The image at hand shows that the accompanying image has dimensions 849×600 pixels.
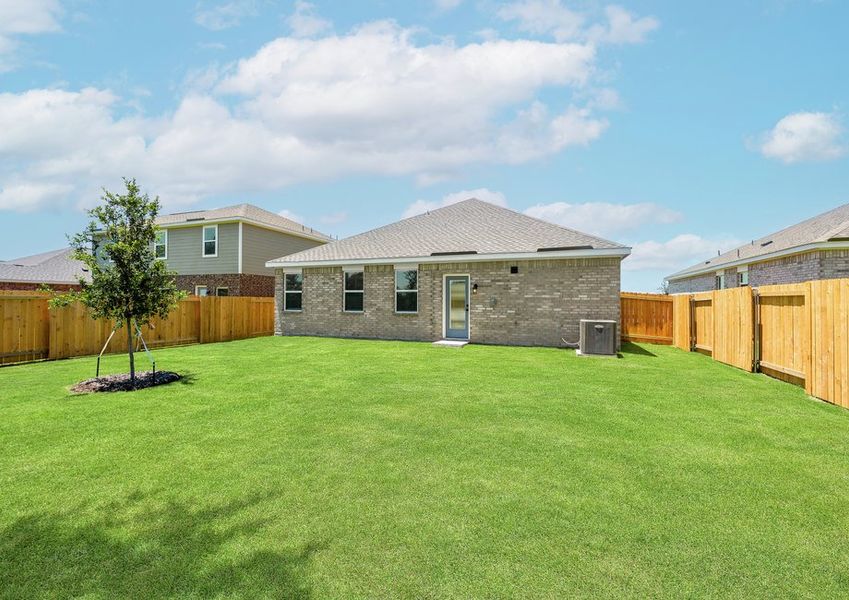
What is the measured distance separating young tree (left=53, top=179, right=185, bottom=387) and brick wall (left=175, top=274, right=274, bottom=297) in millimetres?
13417

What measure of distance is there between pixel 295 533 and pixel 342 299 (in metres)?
14.2

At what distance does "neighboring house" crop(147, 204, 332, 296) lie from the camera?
21.6 meters

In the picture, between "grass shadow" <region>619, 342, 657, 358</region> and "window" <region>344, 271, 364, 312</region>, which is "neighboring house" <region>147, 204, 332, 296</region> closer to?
"window" <region>344, 271, 364, 312</region>

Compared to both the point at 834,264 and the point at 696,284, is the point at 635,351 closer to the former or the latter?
the point at 834,264

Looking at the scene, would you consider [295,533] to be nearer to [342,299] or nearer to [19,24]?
[19,24]

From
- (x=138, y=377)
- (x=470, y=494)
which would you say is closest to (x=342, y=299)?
(x=138, y=377)

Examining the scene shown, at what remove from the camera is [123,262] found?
7797 mm

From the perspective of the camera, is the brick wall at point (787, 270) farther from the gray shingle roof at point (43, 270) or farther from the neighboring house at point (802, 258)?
the gray shingle roof at point (43, 270)

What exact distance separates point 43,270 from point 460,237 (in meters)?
28.7

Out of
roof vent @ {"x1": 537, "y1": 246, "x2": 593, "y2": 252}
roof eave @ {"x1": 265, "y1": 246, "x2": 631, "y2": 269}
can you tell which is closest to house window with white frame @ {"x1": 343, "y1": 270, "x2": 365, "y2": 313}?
roof eave @ {"x1": 265, "y1": 246, "x2": 631, "y2": 269}

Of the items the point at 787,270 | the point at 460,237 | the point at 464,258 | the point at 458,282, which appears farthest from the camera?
the point at 460,237

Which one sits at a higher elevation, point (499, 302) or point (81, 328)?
point (499, 302)

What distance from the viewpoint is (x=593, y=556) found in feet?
8.30

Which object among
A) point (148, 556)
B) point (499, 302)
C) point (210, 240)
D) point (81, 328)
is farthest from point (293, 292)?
point (148, 556)
